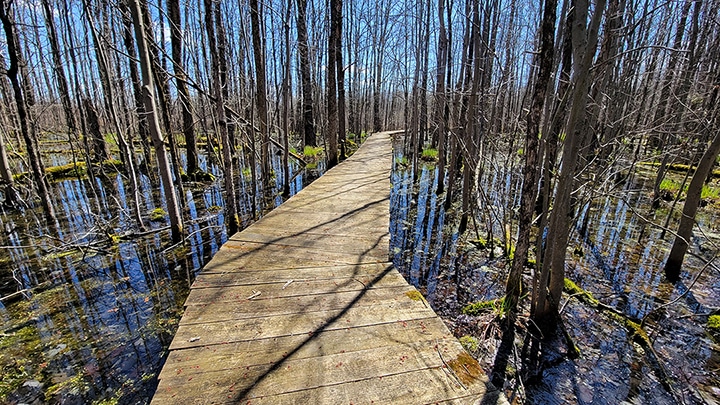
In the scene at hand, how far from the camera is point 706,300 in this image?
14.1 ft

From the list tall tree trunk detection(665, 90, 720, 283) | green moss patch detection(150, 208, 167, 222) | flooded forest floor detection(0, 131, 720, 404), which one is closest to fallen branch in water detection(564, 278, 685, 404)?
flooded forest floor detection(0, 131, 720, 404)

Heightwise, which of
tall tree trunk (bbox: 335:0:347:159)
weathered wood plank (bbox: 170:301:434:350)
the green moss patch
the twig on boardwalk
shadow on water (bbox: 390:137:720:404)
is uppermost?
tall tree trunk (bbox: 335:0:347:159)

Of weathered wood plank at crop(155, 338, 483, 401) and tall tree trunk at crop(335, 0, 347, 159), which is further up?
tall tree trunk at crop(335, 0, 347, 159)

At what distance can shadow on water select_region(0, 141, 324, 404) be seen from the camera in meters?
2.90

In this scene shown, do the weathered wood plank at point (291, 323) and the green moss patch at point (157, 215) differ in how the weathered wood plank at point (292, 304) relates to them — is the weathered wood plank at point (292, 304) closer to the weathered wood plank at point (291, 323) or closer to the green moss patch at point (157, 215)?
the weathered wood plank at point (291, 323)

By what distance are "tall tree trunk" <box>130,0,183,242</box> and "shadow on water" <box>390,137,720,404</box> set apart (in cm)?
413

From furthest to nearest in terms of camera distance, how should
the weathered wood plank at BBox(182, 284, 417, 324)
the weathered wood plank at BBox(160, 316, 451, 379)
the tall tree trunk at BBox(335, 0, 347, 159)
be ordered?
the tall tree trunk at BBox(335, 0, 347, 159) < the weathered wood plank at BBox(182, 284, 417, 324) < the weathered wood plank at BBox(160, 316, 451, 379)

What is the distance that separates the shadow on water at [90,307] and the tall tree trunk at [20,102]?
2.58 feet

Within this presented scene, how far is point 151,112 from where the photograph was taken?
4.60 meters

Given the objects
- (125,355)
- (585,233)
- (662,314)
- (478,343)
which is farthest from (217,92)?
(585,233)

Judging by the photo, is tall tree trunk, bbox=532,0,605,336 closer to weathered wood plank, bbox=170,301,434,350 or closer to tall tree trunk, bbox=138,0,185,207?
weathered wood plank, bbox=170,301,434,350

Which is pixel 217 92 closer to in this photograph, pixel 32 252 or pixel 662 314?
pixel 32 252

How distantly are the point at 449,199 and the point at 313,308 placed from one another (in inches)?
265

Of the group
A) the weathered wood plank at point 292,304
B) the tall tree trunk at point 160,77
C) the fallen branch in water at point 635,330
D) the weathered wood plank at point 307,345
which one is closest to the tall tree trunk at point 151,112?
the tall tree trunk at point 160,77
